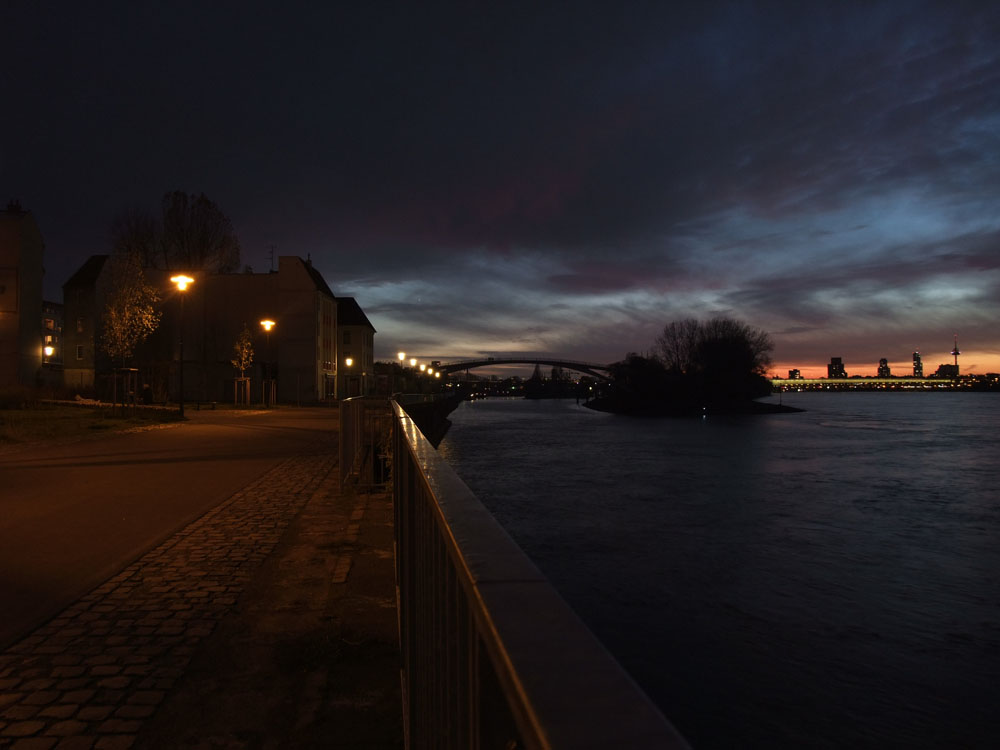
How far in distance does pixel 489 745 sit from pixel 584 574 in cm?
1666

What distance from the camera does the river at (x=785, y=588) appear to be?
36.4 feet

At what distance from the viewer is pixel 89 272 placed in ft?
177

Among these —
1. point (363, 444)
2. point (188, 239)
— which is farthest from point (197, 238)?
point (363, 444)

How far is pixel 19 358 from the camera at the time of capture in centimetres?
4197

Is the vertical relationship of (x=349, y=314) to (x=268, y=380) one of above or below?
above

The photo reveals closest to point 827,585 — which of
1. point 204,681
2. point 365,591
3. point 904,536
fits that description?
point 904,536

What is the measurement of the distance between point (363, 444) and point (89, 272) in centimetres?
5155

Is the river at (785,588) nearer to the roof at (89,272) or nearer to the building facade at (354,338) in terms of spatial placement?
the roof at (89,272)

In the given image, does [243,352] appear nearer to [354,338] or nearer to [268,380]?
[268,380]

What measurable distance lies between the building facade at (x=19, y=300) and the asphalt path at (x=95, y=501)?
89.0ft

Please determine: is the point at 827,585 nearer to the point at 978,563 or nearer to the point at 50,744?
the point at 978,563

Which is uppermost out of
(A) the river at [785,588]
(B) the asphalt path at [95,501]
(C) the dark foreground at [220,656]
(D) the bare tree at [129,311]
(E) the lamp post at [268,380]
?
(D) the bare tree at [129,311]

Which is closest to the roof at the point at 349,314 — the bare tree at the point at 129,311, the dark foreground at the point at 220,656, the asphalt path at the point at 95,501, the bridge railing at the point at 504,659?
the bare tree at the point at 129,311

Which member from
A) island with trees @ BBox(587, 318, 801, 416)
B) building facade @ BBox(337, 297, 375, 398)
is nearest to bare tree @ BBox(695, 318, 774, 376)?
island with trees @ BBox(587, 318, 801, 416)
